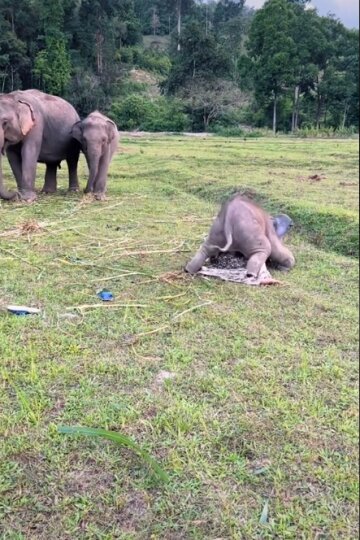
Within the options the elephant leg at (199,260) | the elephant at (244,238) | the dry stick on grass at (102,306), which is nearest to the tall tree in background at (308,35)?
the elephant at (244,238)

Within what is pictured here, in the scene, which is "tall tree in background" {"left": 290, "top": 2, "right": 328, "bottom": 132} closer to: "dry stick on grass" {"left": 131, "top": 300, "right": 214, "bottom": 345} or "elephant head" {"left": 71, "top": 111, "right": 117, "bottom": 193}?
"dry stick on grass" {"left": 131, "top": 300, "right": 214, "bottom": 345}

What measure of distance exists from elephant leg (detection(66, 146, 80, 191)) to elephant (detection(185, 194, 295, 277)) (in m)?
5.12

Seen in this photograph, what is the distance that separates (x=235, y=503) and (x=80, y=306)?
1856mm

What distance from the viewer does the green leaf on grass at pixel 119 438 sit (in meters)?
1.93

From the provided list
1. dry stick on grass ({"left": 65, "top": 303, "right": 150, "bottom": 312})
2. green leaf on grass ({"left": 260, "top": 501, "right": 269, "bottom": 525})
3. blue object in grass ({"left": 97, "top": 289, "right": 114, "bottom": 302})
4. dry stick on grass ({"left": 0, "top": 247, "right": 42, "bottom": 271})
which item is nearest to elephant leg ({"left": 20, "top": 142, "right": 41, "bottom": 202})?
dry stick on grass ({"left": 0, "top": 247, "right": 42, "bottom": 271})

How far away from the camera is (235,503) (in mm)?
1814

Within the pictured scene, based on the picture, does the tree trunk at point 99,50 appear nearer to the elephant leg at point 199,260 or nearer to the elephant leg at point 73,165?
the elephant leg at point 73,165

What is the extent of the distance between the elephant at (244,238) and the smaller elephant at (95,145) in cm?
408

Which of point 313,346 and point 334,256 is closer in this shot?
point 313,346

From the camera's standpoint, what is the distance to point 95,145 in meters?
8.12

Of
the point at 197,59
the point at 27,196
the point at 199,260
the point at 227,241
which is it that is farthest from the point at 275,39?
the point at 197,59

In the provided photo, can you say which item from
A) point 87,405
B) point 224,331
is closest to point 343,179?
point 224,331

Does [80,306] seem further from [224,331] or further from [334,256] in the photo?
[334,256]

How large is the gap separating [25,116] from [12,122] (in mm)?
221
